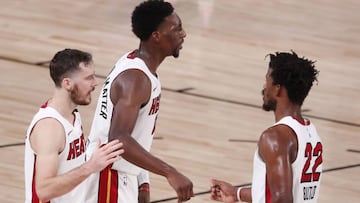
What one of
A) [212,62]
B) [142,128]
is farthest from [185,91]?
[142,128]

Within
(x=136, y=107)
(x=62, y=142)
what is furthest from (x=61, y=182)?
(x=136, y=107)

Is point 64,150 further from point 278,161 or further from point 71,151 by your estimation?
point 278,161

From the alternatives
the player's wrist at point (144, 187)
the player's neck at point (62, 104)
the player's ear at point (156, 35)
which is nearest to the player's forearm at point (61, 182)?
the player's neck at point (62, 104)

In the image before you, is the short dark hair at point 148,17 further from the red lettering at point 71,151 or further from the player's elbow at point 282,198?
the player's elbow at point 282,198

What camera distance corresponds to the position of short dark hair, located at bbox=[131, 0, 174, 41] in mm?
6773

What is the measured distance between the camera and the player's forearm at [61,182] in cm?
560

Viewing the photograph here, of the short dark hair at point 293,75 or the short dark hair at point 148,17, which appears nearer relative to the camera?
the short dark hair at point 293,75

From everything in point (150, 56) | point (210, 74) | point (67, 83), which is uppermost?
point (150, 56)

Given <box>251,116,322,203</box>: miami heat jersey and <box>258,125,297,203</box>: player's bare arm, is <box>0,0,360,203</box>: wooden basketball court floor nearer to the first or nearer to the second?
<box>251,116,322,203</box>: miami heat jersey

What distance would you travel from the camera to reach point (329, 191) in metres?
9.53

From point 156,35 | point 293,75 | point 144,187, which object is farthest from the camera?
point 144,187

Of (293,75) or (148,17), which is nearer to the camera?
(293,75)

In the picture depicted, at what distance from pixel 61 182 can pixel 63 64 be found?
27.1 inches

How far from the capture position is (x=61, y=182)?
561 cm
